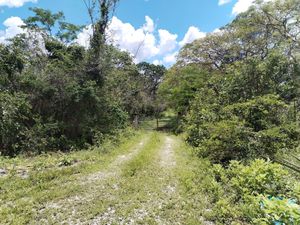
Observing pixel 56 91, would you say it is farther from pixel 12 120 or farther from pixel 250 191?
pixel 250 191

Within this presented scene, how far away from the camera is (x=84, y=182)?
18.3 feet

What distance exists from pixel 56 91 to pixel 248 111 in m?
7.69

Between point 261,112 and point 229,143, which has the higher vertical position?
point 261,112

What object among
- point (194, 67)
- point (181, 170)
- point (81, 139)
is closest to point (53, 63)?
point (81, 139)

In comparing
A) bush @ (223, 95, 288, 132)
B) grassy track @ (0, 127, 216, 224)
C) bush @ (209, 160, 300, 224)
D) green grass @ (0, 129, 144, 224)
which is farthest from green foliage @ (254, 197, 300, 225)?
bush @ (223, 95, 288, 132)

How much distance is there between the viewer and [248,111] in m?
8.20

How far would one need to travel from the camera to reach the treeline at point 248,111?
13.1 ft

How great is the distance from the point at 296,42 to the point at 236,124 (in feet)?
32.6

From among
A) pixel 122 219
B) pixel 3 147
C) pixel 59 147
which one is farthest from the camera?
pixel 59 147

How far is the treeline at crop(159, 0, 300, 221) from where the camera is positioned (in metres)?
3.99

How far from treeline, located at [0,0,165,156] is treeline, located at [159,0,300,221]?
4764 mm

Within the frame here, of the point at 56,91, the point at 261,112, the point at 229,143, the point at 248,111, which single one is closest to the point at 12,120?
the point at 56,91

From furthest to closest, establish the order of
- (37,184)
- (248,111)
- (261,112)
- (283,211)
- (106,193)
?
(248,111) < (261,112) < (37,184) < (106,193) < (283,211)

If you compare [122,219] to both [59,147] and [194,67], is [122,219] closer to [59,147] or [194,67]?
[59,147]
